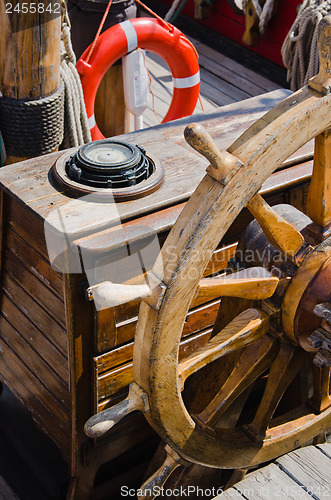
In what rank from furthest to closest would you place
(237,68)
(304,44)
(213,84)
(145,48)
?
(237,68) < (213,84) < (304,44) < (145,48)

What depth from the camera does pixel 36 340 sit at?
212 cm

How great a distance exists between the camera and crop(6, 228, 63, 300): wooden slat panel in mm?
1871

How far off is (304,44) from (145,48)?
139 cm

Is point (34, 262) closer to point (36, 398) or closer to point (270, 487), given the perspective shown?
point (36, 398)

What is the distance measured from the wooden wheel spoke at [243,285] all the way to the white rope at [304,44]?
2.61 metres

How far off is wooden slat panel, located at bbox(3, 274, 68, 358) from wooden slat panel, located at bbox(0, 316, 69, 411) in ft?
0.43

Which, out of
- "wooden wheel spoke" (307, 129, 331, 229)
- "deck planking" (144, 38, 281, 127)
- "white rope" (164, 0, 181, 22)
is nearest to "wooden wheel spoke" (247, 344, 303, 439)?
"wooden wheel spoke" (307, 129, 331, 229)

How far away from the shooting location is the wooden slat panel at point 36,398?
2.14 metres

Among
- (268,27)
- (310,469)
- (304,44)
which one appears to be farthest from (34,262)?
(268,27)

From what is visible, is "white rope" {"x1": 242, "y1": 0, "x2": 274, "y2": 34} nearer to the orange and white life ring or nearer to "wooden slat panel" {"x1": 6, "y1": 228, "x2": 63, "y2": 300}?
the orange and white life ring

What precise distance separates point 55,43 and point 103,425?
1.33 m

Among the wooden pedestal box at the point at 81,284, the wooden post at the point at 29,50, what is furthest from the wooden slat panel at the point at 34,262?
the wooden post at the point at 29,50

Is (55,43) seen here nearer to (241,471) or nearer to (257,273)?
(257,273)

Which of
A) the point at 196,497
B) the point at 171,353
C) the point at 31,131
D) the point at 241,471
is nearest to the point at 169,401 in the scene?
the point at 171,353
